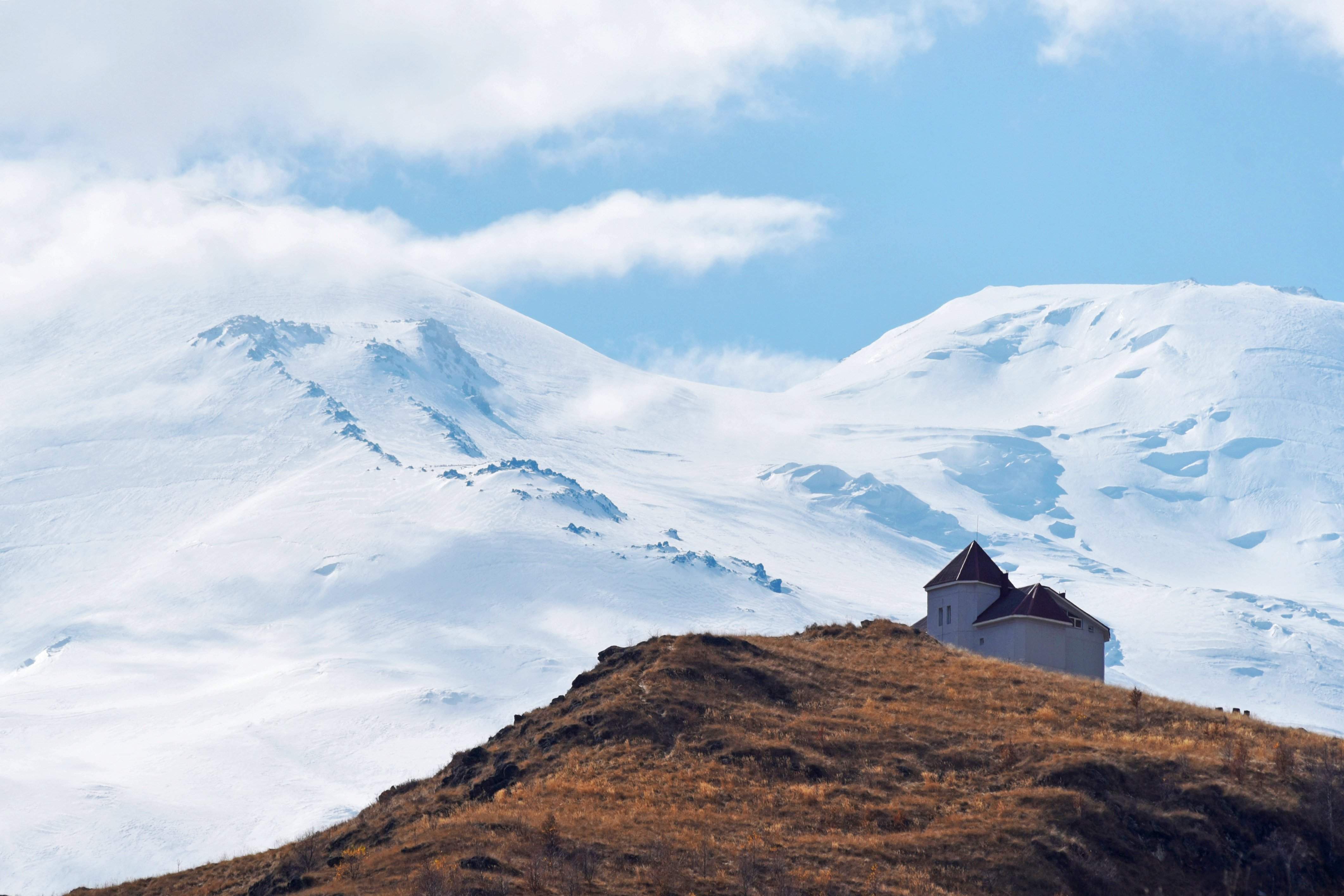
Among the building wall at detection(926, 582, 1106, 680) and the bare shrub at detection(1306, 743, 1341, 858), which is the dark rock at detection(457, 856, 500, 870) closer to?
the bare shrub at detection(1306, 743, 1341, 858)

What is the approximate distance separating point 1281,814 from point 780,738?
12.5m

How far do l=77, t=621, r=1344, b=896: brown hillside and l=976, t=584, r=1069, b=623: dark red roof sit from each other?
58.0 ft

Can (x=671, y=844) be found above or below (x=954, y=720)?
below

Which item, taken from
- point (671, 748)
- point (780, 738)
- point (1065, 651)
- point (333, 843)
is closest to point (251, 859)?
point (333, 843)

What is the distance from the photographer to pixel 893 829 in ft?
125

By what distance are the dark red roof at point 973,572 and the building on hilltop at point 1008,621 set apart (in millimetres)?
32

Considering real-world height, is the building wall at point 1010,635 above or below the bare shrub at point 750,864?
above

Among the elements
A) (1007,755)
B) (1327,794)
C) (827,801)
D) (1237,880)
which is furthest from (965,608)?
(1237,880)

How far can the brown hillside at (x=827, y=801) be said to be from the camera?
115ft

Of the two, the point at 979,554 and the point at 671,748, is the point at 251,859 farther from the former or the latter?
the point at 979,554

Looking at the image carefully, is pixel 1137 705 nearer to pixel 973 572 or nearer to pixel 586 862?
pixel 586 862

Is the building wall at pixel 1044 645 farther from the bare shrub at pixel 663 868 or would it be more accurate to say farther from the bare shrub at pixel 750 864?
the bare shrub at pixel 663 868

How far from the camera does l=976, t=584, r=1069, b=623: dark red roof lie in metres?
69.1

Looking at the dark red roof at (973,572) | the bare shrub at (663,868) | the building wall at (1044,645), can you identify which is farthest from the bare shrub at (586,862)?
the dark red roof at (973,572)
